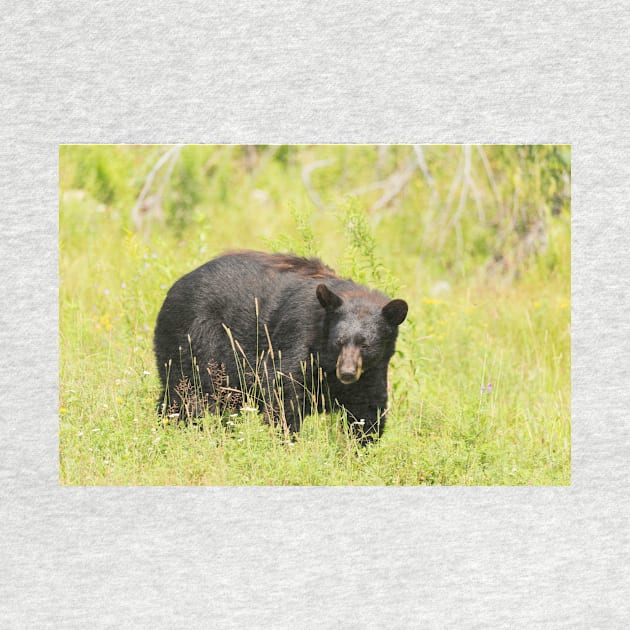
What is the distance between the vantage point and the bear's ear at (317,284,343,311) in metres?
6.48

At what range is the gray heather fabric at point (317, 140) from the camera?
241 inches

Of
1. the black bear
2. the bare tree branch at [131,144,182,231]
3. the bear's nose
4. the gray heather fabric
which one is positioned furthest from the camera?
the bare tree branch at [131,144,182,231]

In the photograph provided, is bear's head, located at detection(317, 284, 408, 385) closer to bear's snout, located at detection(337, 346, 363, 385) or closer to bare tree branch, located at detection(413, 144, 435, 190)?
bear's snout, located at detection(337, 346, 363, 385)

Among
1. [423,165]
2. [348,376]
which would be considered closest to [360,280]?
[423,165]

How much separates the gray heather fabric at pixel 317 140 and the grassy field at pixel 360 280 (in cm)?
18

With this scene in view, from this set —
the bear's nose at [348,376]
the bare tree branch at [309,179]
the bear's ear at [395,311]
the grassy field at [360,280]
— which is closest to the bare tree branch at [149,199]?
the grassy field at [360,280]

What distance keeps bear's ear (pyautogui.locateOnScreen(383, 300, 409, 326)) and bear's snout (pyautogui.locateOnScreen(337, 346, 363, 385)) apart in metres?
0.27

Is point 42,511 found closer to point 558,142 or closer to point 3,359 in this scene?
point 3,359

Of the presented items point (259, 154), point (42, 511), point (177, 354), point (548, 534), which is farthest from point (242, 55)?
point (548, 534)

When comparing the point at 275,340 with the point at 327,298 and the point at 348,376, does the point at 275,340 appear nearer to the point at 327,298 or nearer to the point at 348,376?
the point at 327,298

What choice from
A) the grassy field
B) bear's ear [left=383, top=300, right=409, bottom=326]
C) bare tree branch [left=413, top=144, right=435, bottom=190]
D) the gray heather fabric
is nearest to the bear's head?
bear's ear [left=383, top=300, right=409, bottom=326]

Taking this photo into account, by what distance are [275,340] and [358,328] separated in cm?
58

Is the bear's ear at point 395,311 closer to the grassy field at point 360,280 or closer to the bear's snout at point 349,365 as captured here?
the bear's snout at point 349,365

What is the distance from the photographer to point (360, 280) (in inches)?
285
